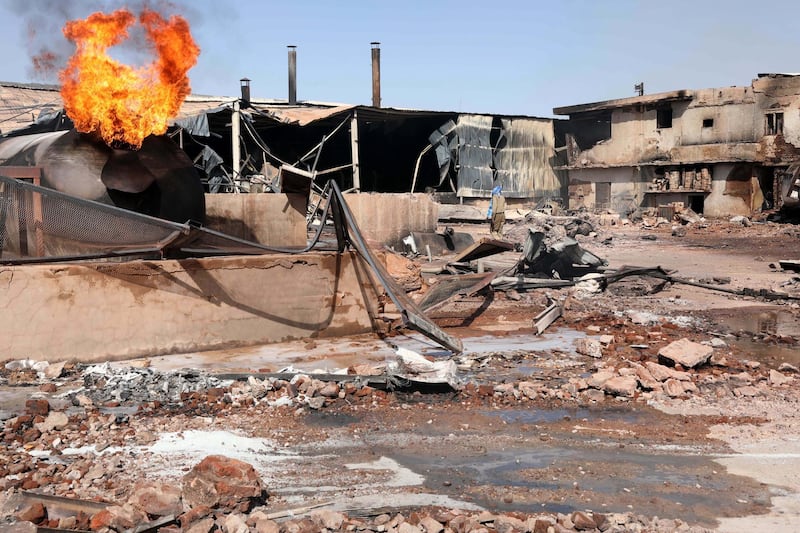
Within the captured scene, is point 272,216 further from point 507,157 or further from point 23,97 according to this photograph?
point 507,157

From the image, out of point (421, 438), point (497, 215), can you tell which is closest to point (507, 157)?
point (497, 215)

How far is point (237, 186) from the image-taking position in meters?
18.5

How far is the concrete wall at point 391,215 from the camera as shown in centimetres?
1689

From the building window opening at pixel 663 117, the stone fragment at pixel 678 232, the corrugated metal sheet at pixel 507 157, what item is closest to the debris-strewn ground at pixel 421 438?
the stone fragment at pixel 678 232

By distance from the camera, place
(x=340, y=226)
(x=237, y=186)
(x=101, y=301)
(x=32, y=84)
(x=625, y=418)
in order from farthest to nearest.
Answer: (x=32, y=84)
(x=237, y=186)
(x=340, y=226)
(x=101, y=301)
(x=625, y=418)

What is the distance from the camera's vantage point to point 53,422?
209 inches

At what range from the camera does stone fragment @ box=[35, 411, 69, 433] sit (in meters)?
5.22

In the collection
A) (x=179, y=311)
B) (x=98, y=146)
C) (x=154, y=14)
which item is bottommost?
(x=179, y=311)

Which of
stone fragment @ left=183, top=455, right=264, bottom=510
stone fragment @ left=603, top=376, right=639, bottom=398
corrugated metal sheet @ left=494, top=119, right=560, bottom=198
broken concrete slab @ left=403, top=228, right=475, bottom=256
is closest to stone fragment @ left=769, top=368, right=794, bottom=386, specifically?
stone fragment @ left=603, top=376, right=639, bottom=398

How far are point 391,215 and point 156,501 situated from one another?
45.5 ft

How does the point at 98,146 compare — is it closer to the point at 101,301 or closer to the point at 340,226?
the point at 101,301

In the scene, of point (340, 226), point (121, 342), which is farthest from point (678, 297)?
point (121, 342)

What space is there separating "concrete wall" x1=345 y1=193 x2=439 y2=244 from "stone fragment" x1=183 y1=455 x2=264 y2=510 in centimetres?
1259

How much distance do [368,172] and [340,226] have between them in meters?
19.0
